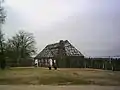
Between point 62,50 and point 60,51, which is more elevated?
point 62,50

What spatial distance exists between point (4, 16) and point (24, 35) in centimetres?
3998

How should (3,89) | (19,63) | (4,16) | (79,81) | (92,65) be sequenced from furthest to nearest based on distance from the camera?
(19,63) < (92,65) < (4,16) < (79,81) < (3,89)

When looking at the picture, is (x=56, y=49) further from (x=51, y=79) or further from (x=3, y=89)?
(x=3, y=89)

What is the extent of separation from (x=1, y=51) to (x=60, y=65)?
1567 centimetres

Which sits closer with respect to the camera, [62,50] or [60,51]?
[62,50]

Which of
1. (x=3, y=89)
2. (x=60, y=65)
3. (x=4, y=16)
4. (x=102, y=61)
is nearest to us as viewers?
(x=3, y=89)

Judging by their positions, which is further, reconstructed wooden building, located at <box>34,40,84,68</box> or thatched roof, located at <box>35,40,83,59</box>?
thatched roof, located at <box>35,40,83,59</box>

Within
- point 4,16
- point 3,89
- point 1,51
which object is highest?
point 4,16

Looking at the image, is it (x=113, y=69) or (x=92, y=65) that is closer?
(x=113, y=69)

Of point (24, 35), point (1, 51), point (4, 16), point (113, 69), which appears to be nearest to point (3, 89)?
point (4, 16)

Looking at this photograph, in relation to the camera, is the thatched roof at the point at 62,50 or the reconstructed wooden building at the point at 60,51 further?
the thatched roof at the point at 62,50

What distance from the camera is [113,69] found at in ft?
111

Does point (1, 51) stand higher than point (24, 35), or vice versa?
point (24, 35)

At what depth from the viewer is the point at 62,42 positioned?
74.3m
